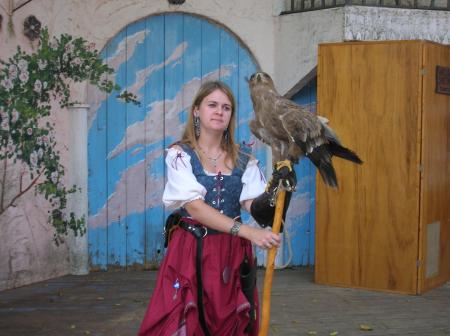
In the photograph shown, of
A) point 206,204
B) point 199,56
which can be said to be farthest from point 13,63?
point 206,204

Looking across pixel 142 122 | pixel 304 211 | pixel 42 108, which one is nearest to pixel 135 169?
pixel 142 122

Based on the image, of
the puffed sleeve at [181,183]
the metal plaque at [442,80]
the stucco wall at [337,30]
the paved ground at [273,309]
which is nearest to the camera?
the puffed sleeve at [181,183]

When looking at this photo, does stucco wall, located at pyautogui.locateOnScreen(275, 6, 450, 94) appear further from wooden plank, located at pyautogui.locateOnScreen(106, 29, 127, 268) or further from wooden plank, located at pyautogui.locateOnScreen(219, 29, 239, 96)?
wooden plank, located at pyautogui.locateOnScreen(106, 29, 127, 268)

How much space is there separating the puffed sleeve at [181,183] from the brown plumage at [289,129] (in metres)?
0.33

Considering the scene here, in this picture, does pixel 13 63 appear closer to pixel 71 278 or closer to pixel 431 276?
pixel 71 278

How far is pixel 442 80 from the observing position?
5.70m

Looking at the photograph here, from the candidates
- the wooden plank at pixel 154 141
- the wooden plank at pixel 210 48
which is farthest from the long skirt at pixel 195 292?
the wooden plank at pixel 210 48

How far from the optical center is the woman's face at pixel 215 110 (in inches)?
113

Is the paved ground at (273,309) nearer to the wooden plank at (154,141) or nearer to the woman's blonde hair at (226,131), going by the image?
the wooden plank at (154,141)

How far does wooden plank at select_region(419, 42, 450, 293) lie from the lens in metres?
5.51

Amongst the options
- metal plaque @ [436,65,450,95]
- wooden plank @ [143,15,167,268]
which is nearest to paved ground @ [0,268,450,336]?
wooden plank @ [143,15,167,268]

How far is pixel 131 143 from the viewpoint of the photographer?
6.29 meters

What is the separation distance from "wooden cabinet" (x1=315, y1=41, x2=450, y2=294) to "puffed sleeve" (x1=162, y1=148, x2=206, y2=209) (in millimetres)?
3037

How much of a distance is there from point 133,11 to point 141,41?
27 centimetres
